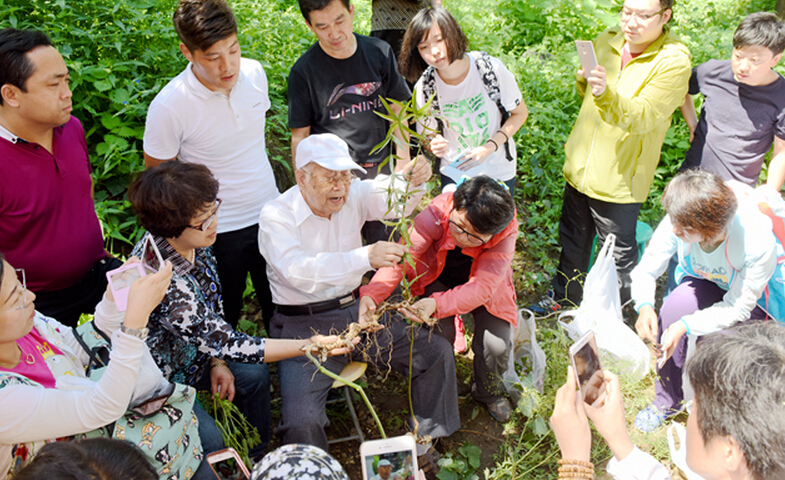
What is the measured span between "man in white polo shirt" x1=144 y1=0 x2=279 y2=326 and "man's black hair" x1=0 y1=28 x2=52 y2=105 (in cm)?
55

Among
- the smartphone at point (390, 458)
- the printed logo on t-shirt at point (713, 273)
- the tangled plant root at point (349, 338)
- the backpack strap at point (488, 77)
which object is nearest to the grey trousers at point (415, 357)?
the tangled plant root at point (349, 338)

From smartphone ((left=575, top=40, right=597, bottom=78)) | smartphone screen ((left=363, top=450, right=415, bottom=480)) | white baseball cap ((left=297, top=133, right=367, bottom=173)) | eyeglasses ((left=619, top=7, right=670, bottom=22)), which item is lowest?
smartphone screen ((left=363, top=450, right=415, bottom=480))

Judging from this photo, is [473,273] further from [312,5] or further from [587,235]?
[312,5]

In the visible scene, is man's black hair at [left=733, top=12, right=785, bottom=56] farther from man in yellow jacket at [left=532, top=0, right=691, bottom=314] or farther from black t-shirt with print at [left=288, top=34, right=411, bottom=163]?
black t-shirt with print at [left=288, top=34, right=411, bottom=163]

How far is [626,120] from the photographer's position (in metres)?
3.03

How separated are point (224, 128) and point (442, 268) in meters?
1.38

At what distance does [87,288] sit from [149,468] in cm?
137

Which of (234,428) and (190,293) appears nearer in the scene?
(190,293)

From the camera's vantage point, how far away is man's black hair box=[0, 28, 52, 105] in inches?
85.6

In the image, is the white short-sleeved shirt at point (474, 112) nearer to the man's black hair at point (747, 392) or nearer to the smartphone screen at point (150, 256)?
the smartphone screen at point (150, 256)

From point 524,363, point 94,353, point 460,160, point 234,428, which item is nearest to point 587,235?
point 524,363

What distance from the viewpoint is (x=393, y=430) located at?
9.98 feet

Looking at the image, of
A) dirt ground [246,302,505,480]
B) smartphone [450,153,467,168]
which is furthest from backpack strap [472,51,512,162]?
dirt ground [246,302,505,480]

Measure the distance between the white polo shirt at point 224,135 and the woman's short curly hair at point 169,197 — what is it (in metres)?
0.43
